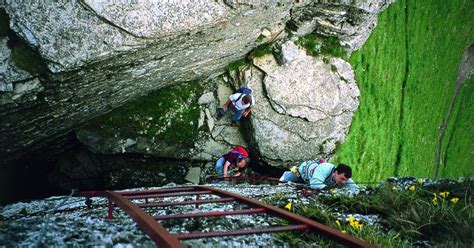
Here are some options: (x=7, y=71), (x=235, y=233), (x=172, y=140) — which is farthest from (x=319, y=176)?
(x=7, y=71)

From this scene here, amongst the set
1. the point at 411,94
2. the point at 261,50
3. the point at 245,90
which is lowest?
the point at 245,90

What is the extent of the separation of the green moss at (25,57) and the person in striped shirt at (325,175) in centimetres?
565

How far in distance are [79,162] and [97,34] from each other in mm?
6033

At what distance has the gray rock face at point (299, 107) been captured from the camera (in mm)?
11852

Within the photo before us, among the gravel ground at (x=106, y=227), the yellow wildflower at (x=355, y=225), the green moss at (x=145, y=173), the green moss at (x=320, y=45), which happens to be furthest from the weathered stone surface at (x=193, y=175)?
the yellow wildflower at (x=355, y=225)

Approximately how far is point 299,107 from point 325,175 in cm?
365

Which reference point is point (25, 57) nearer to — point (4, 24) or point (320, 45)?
point (4, 24)

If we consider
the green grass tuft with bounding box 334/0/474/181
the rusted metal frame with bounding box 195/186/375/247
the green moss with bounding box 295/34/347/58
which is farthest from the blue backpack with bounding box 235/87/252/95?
the rusted metal frame with bounding box 195/186/375/247

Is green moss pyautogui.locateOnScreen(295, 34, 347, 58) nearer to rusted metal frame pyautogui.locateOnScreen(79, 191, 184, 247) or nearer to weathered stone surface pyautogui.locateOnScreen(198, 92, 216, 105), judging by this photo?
weathered stone surface pyautogui.locateOnScreen(198, 92, 216, 105)

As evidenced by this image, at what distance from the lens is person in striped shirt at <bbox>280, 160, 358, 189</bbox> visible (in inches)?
329

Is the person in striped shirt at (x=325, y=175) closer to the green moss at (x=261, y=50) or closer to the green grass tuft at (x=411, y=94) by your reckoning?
the green moss at (x=261, y=50)

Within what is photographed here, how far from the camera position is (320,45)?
12.5 meters

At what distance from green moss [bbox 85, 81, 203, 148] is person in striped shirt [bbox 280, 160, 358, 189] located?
3.66 metres

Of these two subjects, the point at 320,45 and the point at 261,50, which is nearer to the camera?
the point at 261,50
